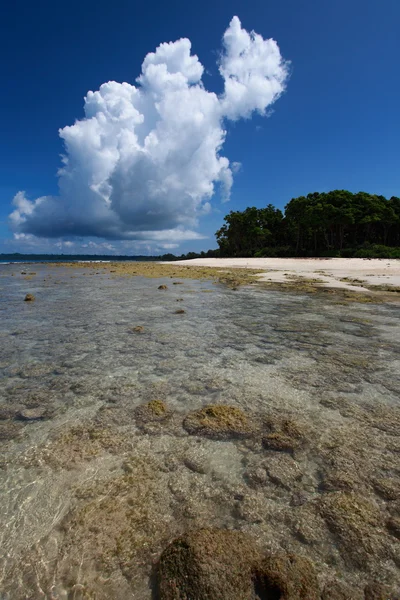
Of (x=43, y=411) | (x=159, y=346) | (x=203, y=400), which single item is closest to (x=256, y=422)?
(x=203, y=400)

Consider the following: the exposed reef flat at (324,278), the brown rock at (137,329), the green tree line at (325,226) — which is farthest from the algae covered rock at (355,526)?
the green tree line at (325,226)

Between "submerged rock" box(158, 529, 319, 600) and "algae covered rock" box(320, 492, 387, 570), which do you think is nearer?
"submerged rock" box(158, 529, 319, 600)

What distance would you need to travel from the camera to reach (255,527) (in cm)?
276

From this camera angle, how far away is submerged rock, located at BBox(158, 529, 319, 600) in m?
2.16

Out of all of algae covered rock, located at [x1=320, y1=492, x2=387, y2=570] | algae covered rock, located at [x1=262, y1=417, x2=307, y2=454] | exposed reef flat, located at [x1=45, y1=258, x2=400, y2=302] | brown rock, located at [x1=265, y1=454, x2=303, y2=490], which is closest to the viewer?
algae covered rock, located at [x1=320, y1=492, x2=387, y2=570]

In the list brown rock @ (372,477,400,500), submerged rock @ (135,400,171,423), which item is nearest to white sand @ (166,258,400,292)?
brown rock @ (372,477,400,500)

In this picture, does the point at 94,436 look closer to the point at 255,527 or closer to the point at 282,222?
the point at 255,527

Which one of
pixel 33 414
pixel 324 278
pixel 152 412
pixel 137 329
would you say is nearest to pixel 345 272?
pixel 324 278

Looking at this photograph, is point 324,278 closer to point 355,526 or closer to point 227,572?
point 355,526

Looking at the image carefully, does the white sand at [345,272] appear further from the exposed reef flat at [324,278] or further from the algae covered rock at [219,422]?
the algae covered rock at [219,422]

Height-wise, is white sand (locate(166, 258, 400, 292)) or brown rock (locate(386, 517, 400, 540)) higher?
white sand (locate(166, 258, 400, 292))

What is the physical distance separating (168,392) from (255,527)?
3.01 metres

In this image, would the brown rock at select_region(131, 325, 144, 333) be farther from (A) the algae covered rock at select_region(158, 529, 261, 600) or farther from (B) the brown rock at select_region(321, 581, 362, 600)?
(B) the brown rock at select_region(321, 581, 362, 600)

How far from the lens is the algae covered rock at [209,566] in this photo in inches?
84.5
